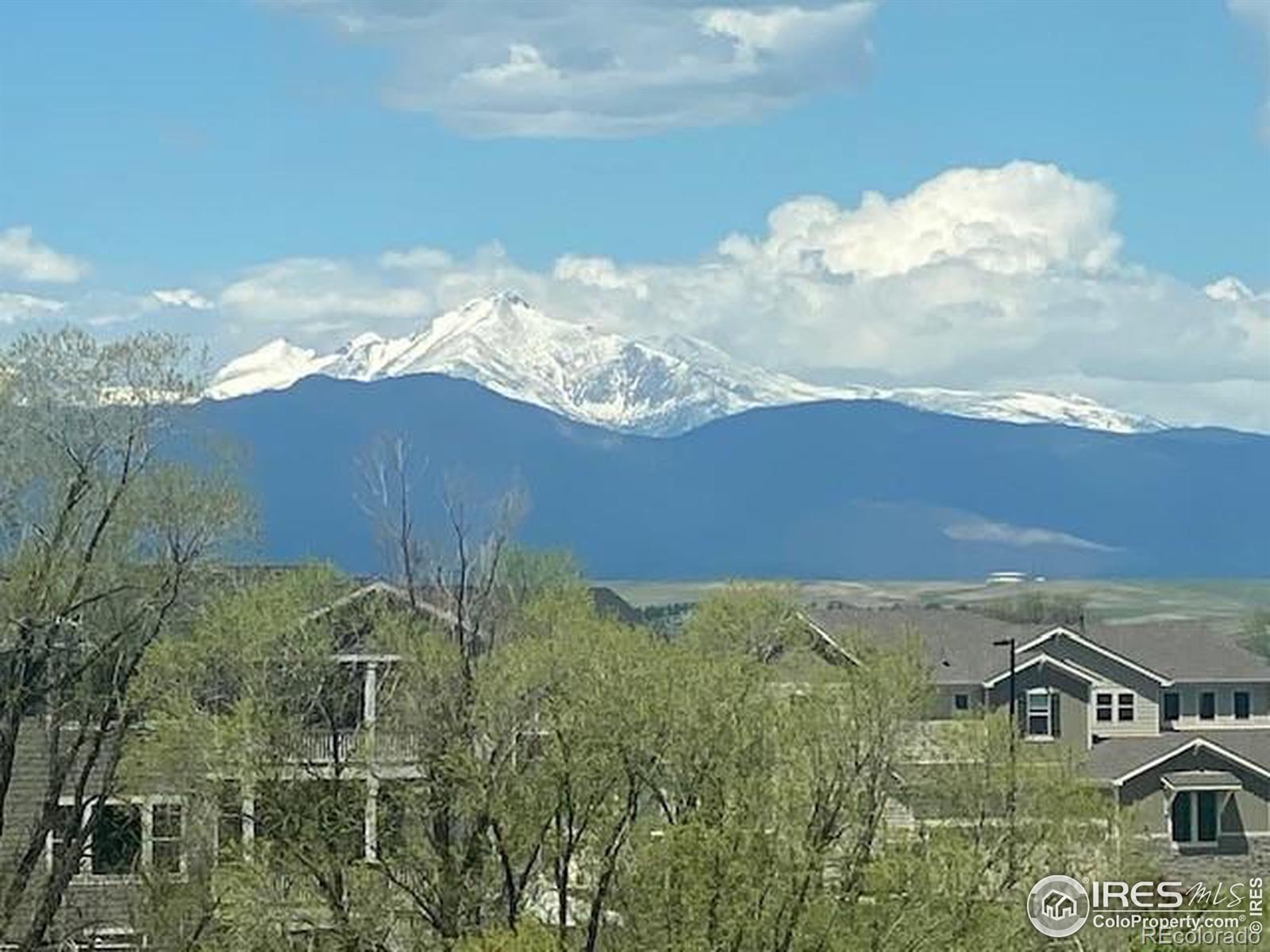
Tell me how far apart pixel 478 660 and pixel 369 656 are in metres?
2.50

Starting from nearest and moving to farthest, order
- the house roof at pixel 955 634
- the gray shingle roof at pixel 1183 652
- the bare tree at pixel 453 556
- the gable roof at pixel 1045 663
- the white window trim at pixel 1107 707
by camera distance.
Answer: the bare tree at pixel 453 556 → the house roof at pixel 955 634 → the gable roof at pixel 1045 663 → the white window trim at pixel 1107 707 → the gray shingle roof at pixel 1183 652

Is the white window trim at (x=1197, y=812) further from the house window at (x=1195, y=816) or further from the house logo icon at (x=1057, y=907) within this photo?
the house logo icon at (x=1057, y=907)

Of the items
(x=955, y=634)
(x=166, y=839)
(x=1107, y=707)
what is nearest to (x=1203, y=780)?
(x=1107, y=707)

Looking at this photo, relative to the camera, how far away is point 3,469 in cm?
3009

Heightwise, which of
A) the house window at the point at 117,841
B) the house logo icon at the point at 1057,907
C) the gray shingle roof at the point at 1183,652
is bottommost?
the house logo icon at the point at 1057,907

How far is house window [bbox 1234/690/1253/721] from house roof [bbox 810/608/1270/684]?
461 millimetres

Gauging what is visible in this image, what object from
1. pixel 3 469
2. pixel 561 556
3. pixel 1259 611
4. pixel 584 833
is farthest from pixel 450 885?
pixel 1259 611

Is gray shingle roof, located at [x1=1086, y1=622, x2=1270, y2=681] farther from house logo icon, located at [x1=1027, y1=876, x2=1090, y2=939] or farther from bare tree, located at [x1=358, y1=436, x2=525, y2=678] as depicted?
bare tree, located at [x1=358, y1=436, x2=525, y2=678]

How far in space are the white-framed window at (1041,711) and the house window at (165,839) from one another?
122 ft

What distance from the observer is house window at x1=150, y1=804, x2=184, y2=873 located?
32.5 meters

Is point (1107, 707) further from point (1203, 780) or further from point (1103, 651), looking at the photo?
point (1203, 780)

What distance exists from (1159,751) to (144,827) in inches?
1257

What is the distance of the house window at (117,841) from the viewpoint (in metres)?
34.4

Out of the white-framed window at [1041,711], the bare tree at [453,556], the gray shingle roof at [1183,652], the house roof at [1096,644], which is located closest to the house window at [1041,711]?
the white-framed window at [1041,711]
